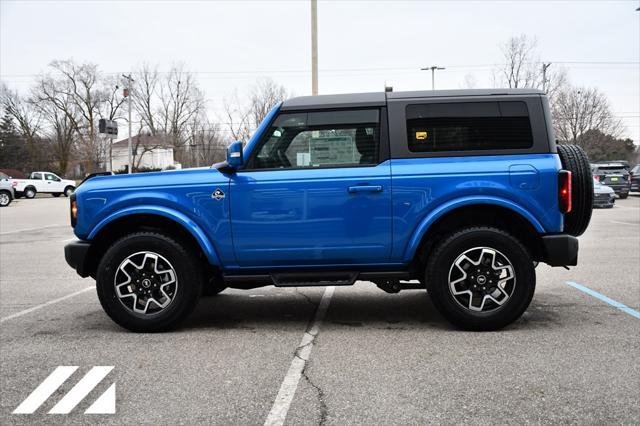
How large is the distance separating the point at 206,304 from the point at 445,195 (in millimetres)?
2861

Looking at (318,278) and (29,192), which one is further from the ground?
(29,192)

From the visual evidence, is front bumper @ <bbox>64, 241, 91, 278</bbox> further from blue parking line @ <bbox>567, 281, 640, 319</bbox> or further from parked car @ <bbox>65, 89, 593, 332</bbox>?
blue parking line @ <bbox>567, 281, 640, 319</bbox>

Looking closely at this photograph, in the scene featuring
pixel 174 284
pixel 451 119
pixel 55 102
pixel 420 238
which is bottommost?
pixel 174 284

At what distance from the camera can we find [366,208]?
4.41m

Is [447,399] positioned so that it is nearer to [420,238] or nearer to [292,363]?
[292,363]

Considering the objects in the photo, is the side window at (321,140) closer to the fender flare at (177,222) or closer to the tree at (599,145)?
the fender flare at (177,222)

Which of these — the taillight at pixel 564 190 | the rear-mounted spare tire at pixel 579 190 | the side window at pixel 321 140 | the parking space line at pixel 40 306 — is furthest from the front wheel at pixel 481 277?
the parking space line at pixel 40 306

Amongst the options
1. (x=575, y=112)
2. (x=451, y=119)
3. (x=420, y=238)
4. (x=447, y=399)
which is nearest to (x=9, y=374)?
(x=447, y=399)

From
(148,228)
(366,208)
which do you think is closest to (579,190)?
(366,208)

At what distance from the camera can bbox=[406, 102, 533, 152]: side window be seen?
448 cm

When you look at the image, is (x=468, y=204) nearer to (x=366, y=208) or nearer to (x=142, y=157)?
(x=366, y=208)

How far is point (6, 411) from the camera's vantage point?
3.03 m

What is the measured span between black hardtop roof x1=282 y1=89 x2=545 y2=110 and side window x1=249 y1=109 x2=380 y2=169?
2.7 inches

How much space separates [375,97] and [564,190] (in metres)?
1.72
